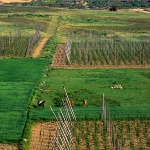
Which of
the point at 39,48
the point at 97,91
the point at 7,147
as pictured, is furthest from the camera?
the point at 39,48

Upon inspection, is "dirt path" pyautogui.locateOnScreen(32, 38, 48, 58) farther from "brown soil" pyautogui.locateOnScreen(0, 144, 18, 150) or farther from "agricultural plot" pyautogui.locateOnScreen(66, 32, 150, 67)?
"brown soil" pyautogui.locateOnScreen(0, 144, 18, 150)

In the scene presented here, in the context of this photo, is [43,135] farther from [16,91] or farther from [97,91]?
[97,91]

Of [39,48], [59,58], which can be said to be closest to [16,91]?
[59,58]

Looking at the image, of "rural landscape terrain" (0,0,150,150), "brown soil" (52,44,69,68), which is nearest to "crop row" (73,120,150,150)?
"rural landscape terrain" (0,0,150,150)

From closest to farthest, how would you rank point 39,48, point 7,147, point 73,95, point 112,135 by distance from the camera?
point 7,147 < point 112,135 < point 73,95 < point 39,48

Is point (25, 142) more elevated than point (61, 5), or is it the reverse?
point (25, 142)

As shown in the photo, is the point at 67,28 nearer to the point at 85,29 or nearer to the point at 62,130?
the point at 85,29

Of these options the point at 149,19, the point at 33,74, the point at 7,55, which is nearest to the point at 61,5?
the point at 149,19
